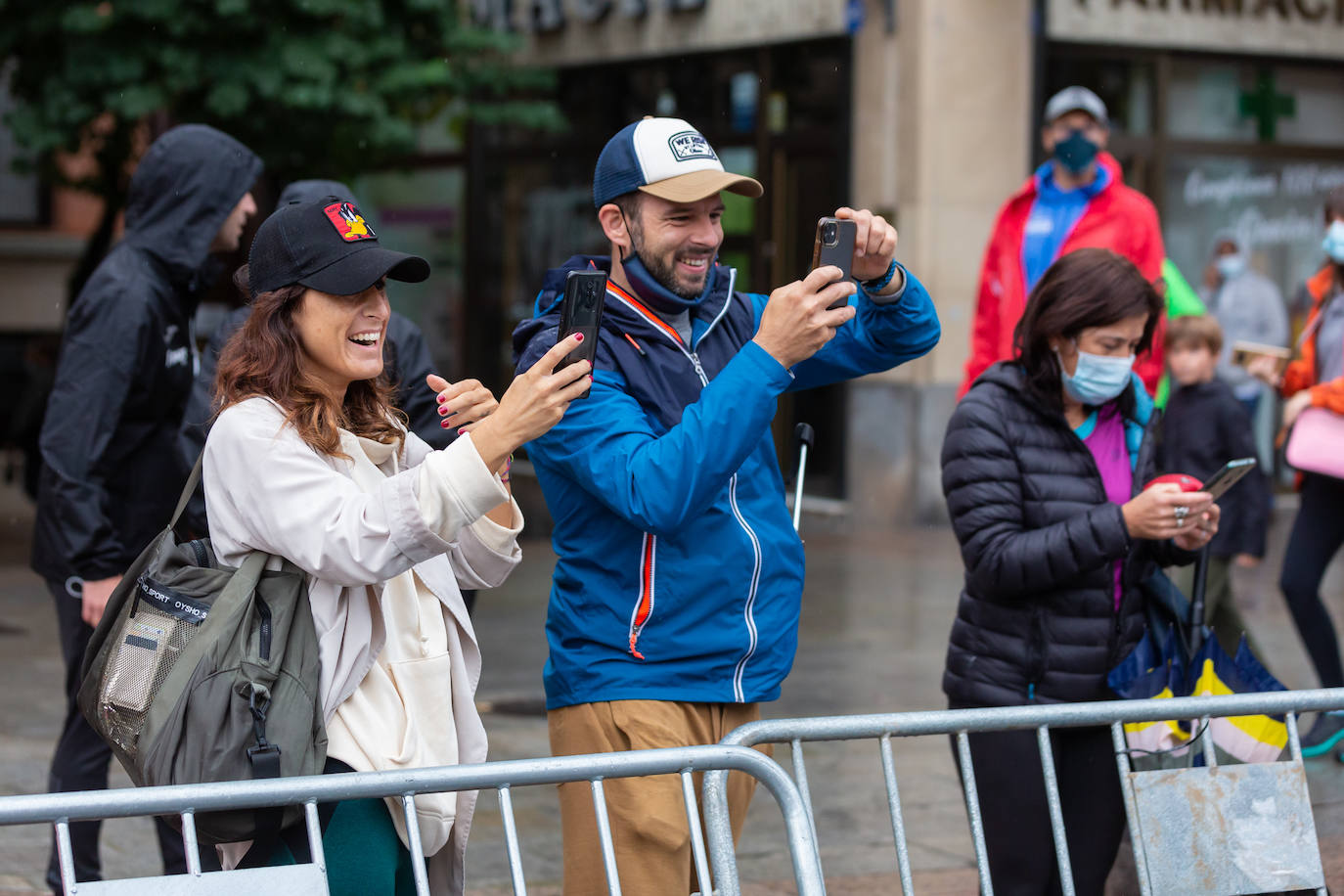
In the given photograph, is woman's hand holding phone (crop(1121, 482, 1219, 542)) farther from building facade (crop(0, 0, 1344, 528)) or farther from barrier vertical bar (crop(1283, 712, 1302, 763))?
building facade (crop(0, 0, 1344, 528))

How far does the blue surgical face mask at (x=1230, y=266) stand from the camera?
1434 cm

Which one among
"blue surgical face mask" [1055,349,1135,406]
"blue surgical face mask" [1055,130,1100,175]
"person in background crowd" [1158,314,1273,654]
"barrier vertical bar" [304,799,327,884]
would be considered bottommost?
"barrier vertical bar" [304,799,327,884]

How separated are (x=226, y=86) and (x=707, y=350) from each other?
7.94 meters

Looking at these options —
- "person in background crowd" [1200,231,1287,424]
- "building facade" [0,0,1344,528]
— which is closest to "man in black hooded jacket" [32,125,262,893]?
"building facade" [0,0,1344,528]

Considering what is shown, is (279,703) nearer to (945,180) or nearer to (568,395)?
(568,395)

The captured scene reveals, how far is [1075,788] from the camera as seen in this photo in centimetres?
396

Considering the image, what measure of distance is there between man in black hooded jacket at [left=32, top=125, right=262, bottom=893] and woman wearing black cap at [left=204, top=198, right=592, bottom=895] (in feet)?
5.42

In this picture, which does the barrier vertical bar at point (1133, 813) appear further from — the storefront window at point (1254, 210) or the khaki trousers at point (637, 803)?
the storefront window at point (1254, 210)

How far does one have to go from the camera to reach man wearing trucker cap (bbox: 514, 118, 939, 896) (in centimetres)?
338

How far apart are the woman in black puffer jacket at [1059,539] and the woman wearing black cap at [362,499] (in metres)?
1.28

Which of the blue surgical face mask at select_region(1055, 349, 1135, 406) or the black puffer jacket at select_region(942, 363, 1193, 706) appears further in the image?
the blue surgical face mask at select_region(1055, 349, 1135, 406)

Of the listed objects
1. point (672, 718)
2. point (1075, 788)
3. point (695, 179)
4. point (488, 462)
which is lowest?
point (1075, 788)

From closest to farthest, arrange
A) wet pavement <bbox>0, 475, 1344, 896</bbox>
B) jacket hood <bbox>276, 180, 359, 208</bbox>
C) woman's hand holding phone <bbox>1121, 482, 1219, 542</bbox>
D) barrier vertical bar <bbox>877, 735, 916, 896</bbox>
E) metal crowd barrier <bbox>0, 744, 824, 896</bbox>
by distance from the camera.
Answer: metal crowd barrier <bbox>0, 744, 824, 896</bbox> → barrier vertical bar <bbox>877, 735, 916, 896</bbox> → woman's hand holding phone <bbox>1121, 482, 1219, 542</bbox> → jacket hood <bbox>276, 180, 359, 208</bbox> → wet pavement <bbox>0, 475, 1344, 896</bbox>

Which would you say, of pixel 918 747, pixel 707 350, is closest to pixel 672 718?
pixel 707 350
